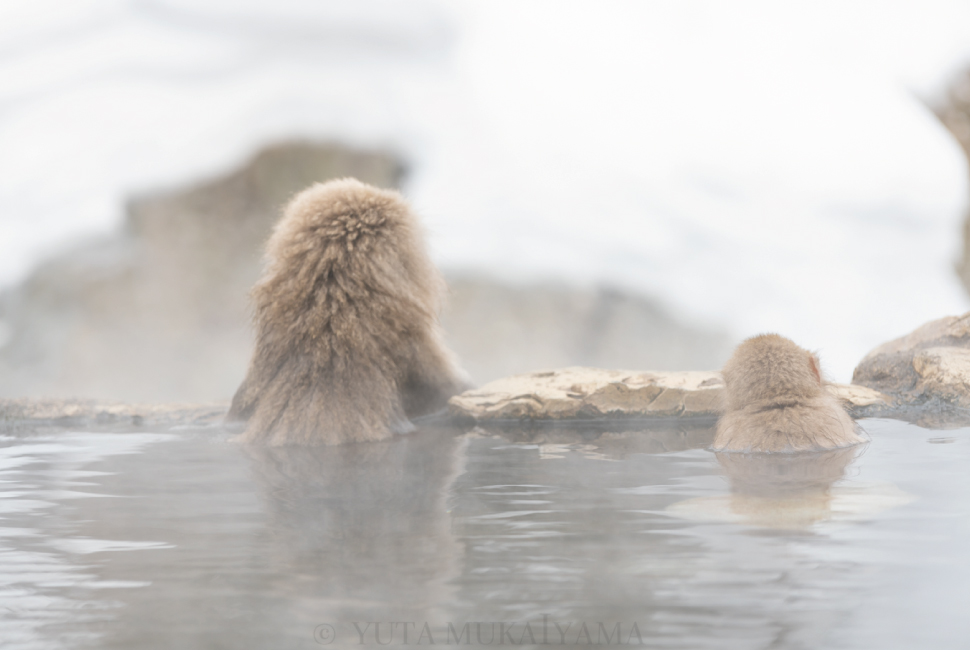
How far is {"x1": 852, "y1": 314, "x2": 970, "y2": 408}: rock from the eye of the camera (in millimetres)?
4184

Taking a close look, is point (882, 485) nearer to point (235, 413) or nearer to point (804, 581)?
point (804, 581)

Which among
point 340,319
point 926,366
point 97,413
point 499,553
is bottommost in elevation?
point 499,553

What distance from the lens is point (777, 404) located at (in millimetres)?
3475

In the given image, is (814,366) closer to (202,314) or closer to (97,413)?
(97,413)

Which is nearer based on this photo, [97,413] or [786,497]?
[786,497]

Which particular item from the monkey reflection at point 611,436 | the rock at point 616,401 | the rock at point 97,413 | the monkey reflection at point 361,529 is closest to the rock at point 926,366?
the rock at point 616,401

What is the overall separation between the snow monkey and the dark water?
0.56 feet

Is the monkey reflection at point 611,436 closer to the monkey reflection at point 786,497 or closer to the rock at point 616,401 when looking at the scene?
the rock at point 616,401

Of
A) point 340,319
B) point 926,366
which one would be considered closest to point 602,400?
point 340,319

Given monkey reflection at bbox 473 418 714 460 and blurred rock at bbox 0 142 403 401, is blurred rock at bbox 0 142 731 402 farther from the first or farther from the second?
monkey reflection at bbox 473 418 714 460

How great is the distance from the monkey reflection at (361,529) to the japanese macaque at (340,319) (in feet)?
1.02

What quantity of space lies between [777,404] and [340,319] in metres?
2.04

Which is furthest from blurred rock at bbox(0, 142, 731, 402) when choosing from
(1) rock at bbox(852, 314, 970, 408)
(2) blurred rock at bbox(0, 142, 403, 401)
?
(1) rock at bbox(852, 314, 970, 408)

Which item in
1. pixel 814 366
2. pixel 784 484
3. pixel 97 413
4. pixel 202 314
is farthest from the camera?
pixel 202 314
